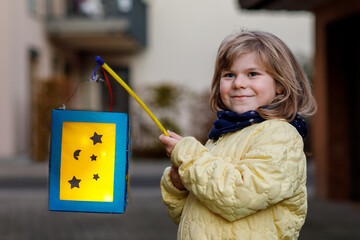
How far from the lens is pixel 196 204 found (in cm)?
221

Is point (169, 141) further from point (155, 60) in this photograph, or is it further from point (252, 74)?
point (155, 60)

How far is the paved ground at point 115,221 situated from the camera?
601 centimetres

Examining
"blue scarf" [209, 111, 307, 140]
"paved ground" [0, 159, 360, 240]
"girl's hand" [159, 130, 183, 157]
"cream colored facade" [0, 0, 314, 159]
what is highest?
"cream colored facade" [0, 0, 314, 159]

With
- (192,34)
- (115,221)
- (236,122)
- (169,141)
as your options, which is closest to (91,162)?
(169,141)

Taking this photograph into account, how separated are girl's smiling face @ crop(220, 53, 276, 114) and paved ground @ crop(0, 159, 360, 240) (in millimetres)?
3844

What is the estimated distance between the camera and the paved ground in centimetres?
601

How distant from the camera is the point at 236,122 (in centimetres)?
223

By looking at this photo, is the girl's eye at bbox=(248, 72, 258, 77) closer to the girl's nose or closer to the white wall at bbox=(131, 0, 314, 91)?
the girl's nose

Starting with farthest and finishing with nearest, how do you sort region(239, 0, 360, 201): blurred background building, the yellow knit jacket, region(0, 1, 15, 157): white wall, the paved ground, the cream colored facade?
the cream colored facade
region(0, 1, 15, 157): white wall
region(239, 0, 360, 201): blurred background building
the paved ground
the yellow knit jacket

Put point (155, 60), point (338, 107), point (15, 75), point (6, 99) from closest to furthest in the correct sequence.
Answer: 1. point (338, 107)
2. point (6, 99)
3. point (15, 75)
4. point (155, 60)

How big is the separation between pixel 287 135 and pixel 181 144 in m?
0.39

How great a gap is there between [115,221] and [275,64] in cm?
499

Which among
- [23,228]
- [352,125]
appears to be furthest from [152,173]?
[23,228]

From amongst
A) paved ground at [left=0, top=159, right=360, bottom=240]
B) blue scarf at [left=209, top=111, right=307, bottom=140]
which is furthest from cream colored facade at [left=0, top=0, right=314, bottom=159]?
blue scarf at [left=209, top=111, right=307, bottom=140]
